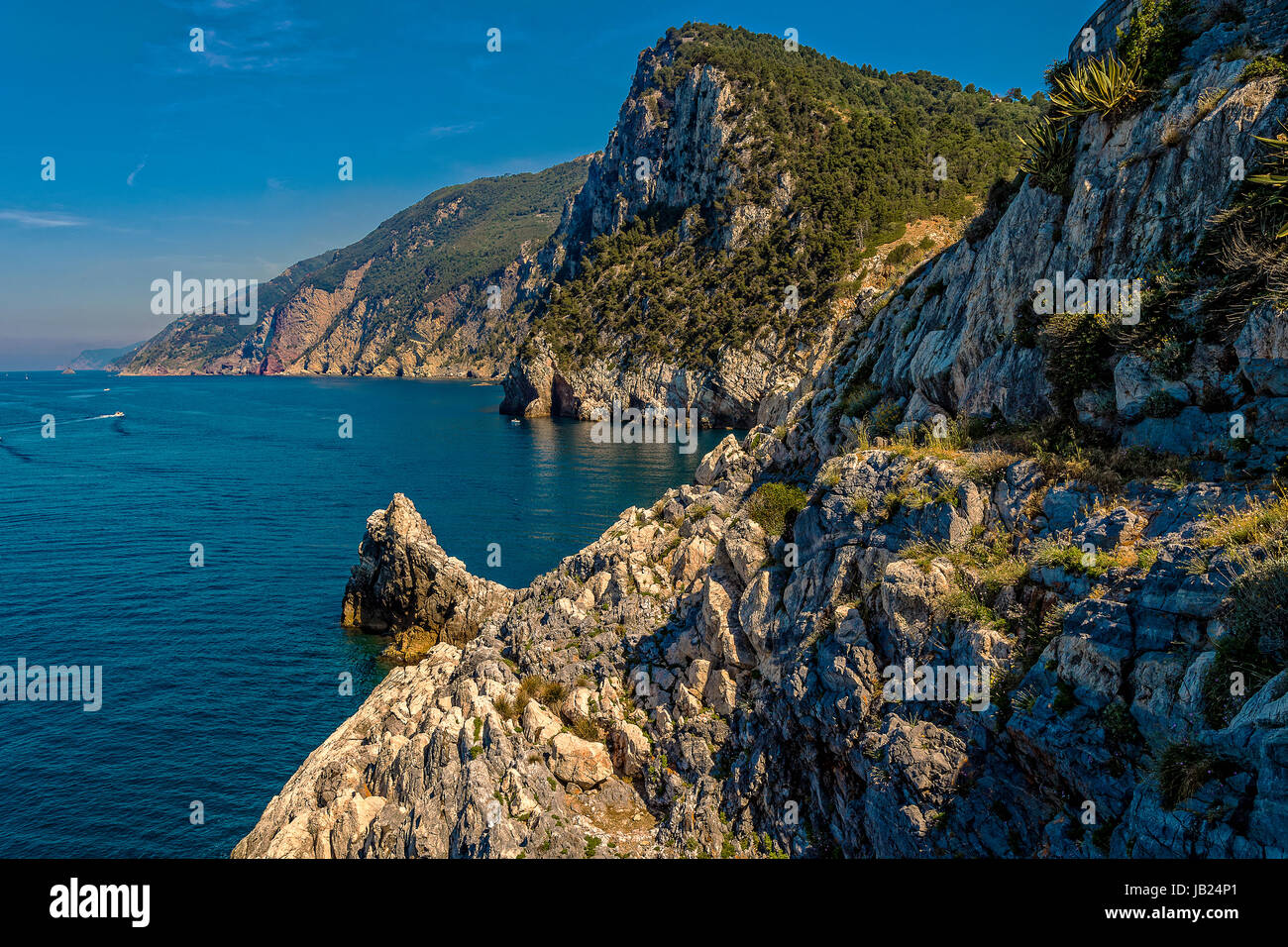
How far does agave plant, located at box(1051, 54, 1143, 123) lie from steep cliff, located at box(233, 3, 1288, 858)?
0.30m

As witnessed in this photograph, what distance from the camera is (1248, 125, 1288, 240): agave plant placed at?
456 inches

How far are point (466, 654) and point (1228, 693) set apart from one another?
2501 centimetres

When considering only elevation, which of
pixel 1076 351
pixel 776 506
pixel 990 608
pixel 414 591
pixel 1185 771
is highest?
pixel 1076 351

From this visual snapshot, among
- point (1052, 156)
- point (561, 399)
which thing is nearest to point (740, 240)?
point (561, 399)

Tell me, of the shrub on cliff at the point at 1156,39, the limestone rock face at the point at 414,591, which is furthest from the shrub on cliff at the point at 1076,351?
the limestone rock face at the point at 414,591

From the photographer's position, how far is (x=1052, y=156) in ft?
57.3

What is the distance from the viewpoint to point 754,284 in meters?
128

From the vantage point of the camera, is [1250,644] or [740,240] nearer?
[1250,644]

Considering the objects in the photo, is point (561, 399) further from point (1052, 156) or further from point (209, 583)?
point (1052, 156)

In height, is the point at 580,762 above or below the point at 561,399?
below

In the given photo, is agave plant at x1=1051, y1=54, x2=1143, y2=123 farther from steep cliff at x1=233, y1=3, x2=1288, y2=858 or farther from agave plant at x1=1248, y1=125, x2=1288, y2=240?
agave plant at x1=1248, y1=125, x2=1288, y2=240

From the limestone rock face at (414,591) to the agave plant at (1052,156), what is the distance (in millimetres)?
35459

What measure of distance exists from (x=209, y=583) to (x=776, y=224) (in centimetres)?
11824

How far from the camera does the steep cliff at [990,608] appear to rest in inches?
399
